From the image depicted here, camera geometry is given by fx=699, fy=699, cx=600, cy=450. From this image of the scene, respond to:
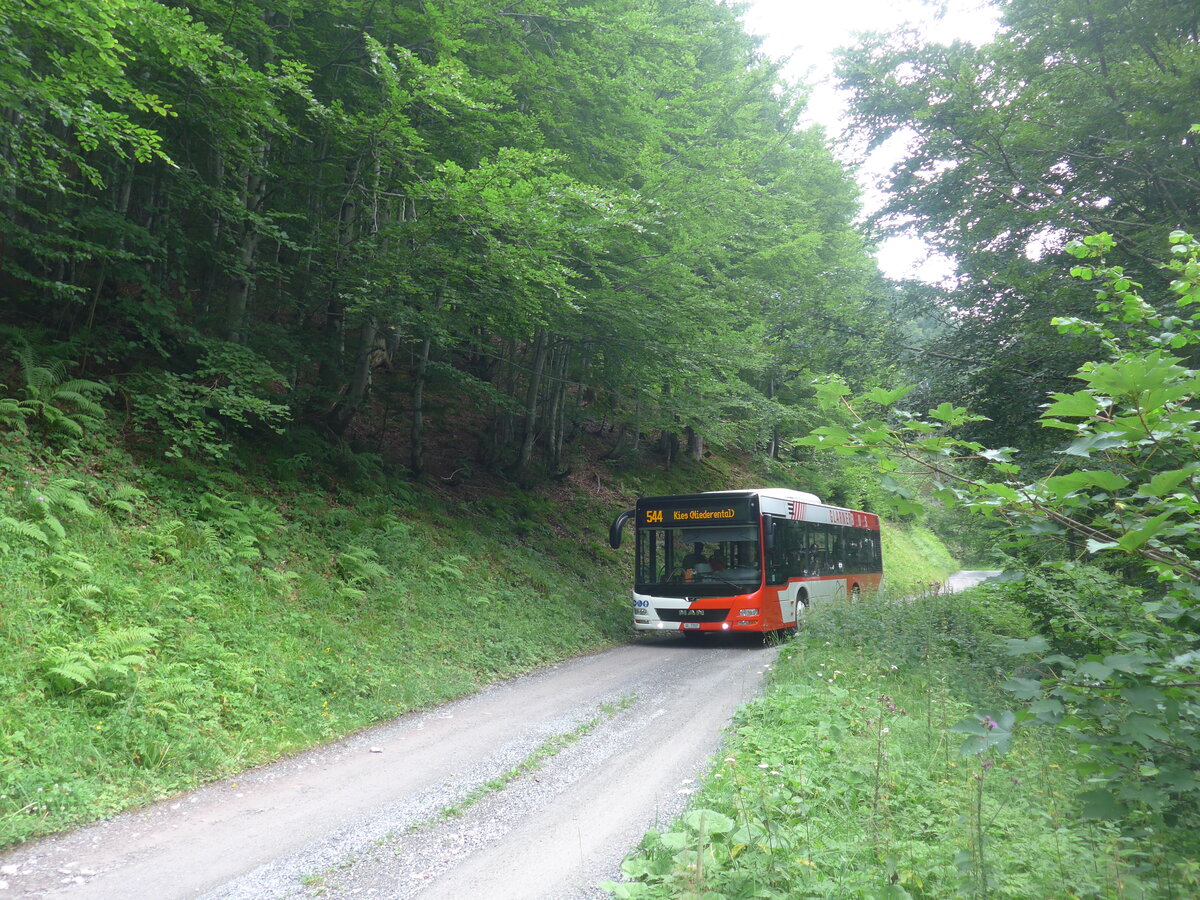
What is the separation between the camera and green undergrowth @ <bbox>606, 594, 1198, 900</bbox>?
3.25 m

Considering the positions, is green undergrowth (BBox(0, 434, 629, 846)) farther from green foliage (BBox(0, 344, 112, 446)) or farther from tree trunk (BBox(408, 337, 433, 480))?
tree trunk (BBox(408, 337, 433, 480))

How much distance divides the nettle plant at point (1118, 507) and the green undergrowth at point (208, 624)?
5.90m

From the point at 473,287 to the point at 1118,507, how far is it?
10.6m

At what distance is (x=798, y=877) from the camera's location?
3600 mm

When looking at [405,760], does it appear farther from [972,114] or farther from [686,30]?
[686,30]

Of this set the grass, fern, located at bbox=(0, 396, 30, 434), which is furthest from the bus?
fern, located at bbox=(0, 396, 30, 434)

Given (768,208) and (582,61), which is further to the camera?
(768,208)

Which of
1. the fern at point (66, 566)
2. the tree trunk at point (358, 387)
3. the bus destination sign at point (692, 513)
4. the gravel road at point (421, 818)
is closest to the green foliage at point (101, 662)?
the fern at point (66, 566)

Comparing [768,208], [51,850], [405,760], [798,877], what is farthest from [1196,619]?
[768,208]

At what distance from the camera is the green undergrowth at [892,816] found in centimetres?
325

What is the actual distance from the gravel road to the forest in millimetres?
560

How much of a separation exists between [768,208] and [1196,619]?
15977 millimetres

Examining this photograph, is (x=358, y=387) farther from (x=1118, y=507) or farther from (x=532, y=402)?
(x=1118, y=507)

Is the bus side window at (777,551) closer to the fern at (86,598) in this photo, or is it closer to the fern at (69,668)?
the fern at (86,598)
